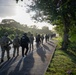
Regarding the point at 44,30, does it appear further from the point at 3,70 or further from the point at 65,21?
the point at 3,70

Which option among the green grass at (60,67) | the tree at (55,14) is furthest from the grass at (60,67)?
the tree at (55,14)

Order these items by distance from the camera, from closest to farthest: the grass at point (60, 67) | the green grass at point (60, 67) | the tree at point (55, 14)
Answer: the grass at point (60, 67) < the green grass at point (60, 67) < the tree at point (55, 14)

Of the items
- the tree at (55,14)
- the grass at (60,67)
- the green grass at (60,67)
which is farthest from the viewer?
the tree at (55,14)

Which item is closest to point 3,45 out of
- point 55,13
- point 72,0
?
point 72,0

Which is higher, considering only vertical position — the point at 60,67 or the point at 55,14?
the point at 55,14

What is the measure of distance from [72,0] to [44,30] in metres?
186

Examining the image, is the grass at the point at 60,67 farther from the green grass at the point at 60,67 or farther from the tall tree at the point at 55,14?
the tall tree at the point at 55,14

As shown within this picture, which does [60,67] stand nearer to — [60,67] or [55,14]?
[60,67]

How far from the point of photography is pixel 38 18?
98.5ft

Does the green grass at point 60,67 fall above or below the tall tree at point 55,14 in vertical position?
below

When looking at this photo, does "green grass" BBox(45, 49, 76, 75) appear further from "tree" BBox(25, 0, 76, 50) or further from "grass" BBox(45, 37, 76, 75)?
"tree" BBox(25, 0, 76, 50)

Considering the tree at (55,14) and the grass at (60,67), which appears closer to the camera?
the grass at (60,67)

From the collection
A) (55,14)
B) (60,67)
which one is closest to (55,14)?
(55,14)

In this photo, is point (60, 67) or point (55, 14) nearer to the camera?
point (60, 67)
